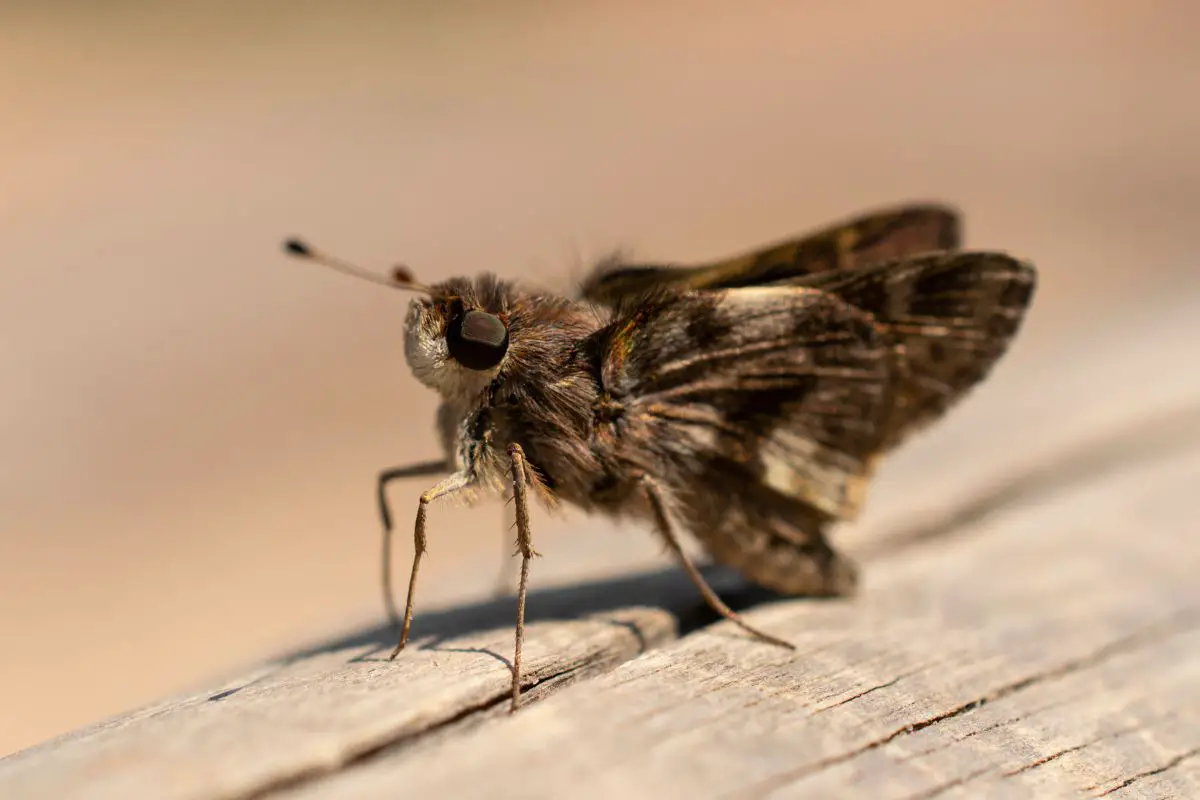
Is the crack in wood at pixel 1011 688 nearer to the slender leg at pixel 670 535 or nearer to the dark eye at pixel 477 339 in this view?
the slender leg at pixel 670 535

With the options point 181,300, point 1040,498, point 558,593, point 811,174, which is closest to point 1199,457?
point 1040,498

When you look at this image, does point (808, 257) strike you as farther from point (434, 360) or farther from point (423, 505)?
point (423, 505)


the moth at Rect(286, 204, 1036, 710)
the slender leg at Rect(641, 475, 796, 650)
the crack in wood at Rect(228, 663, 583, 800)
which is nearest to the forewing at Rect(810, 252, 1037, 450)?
the moth at Rect(286, 204, 1036, 710)

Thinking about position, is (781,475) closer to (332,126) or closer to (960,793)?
(960,793)

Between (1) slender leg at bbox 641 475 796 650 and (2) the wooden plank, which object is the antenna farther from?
(2) the wooden plank

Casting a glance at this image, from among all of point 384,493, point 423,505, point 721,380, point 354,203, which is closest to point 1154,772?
point 721,380

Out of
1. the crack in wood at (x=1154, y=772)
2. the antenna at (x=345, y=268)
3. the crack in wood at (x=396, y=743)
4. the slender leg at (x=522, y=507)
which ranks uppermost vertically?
the antenna at (x=345, y=268)

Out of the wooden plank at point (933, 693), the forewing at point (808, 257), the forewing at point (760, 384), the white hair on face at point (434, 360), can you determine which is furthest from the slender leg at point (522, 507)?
the forewing at point (808, 257)
